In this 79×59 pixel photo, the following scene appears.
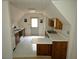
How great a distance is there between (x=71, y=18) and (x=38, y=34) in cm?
976

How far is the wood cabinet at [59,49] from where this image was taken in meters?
5.11

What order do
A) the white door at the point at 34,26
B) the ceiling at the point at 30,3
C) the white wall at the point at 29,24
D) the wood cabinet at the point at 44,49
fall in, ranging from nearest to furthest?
the ceiling at the point at 30,3, the wood cabinet at the point at 44,49, the white wall at the point at 29,24, the white door at the point at 34,26

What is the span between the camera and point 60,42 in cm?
510

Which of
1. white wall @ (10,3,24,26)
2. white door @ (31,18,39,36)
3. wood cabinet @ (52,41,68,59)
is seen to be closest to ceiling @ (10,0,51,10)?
white wall @ (10,3,24,26)

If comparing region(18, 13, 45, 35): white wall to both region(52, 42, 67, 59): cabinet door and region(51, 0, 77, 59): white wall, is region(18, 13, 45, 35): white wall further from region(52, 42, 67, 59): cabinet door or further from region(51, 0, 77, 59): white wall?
region(51, 0, 77, 59): white wall

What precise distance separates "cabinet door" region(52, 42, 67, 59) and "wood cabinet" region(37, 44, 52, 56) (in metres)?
0.42

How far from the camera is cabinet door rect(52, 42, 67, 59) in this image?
5.11 m

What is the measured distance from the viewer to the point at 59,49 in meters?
5.14

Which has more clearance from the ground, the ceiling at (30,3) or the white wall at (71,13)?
the ceiling at (30,3)
